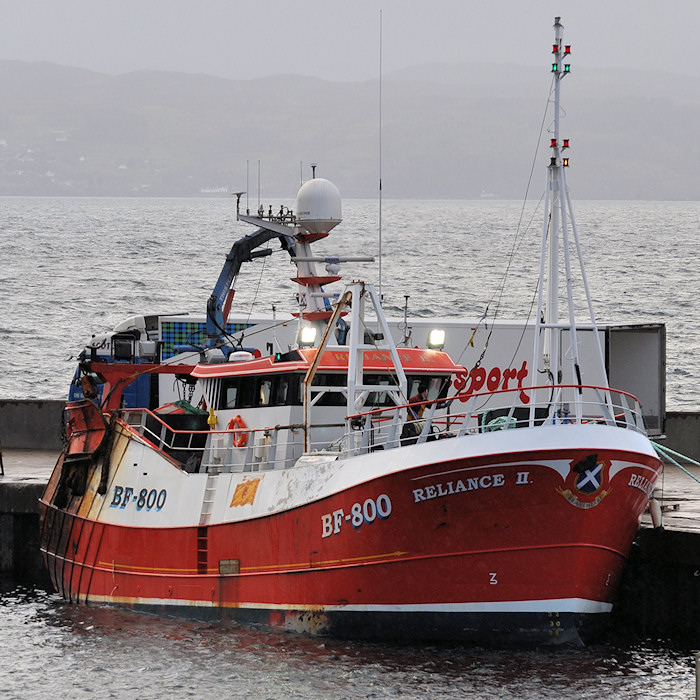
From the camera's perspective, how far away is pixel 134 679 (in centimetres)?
1803

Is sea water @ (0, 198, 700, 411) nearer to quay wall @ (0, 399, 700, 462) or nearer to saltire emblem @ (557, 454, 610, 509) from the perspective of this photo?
quay wall @ (0, 399, 700, 462)

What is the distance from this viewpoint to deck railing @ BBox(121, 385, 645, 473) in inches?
717

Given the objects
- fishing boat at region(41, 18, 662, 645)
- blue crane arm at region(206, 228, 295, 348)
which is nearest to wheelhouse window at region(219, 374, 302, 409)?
fishing boat at region(41, 18, 662, 645)

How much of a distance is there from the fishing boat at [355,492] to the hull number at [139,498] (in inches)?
2.2

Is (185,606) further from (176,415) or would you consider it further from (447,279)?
(447,279)

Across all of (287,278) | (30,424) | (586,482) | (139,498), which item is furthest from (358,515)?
(287,278)

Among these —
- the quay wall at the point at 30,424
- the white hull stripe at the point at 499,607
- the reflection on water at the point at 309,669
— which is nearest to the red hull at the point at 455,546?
the white hull stripe at the point at 499,607

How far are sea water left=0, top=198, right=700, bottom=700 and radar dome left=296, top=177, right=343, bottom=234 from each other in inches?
250

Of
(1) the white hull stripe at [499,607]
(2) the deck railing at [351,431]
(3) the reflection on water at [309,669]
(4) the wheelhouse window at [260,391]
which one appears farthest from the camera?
(4) the wheelhouse window at [260,391]

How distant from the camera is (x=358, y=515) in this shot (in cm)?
1850

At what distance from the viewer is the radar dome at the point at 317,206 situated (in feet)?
78.1

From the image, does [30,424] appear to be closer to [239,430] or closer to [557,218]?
[239,430]

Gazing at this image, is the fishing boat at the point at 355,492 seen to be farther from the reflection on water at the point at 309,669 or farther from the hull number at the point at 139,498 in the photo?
the reflection on water at the point at 309,669

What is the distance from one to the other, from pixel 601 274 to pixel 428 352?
7439 cm
